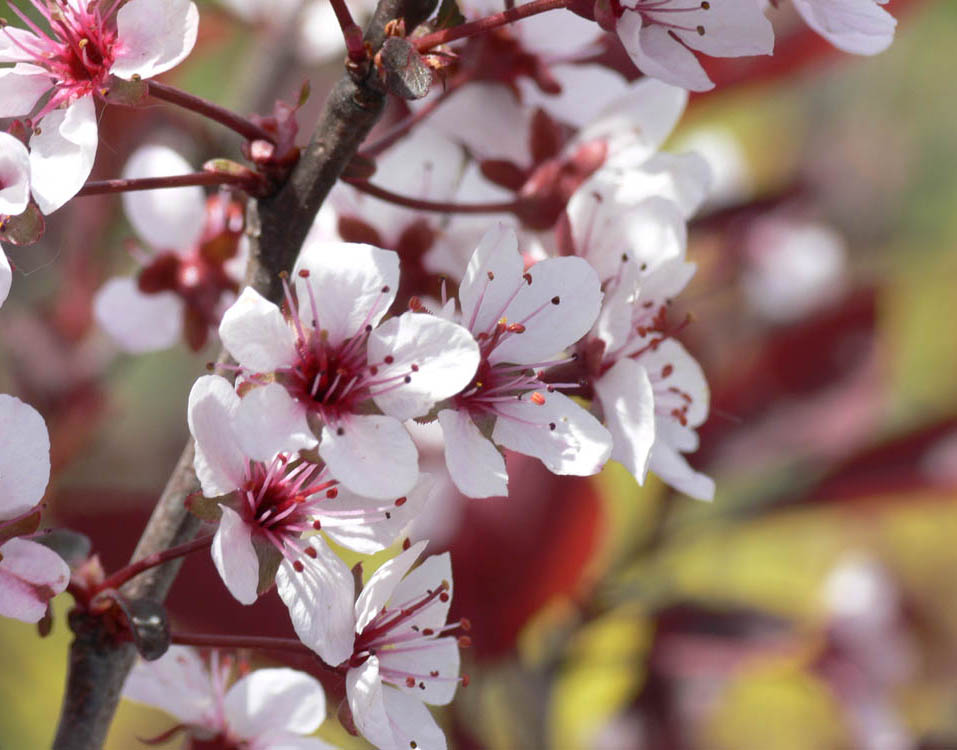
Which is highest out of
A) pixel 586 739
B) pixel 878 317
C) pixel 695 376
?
pixel 695 376

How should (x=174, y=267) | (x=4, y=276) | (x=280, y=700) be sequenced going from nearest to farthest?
(x=4, y=276) < (x=280, y=700) < (x=174, y=267)

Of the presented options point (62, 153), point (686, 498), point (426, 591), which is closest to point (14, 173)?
point (62, 153)

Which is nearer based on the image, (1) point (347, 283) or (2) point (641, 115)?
(1) point (347, 283)

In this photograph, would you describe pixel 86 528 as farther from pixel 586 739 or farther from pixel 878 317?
pixel 878 317

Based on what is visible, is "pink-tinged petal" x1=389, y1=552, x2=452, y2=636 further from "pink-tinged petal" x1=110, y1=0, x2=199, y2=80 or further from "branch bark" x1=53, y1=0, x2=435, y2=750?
"pink-tinged petal" x1=110, y1=0, x2=199, y2=80

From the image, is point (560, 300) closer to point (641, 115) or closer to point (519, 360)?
point (519, 360)

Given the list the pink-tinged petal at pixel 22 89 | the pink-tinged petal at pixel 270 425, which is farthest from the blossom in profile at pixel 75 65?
the pink-tinged petal at pixel 270 425

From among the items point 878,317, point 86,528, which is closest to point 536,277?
point 86,528
